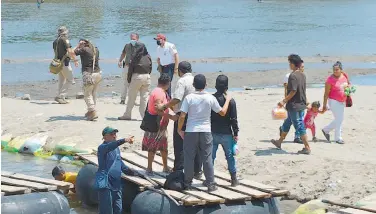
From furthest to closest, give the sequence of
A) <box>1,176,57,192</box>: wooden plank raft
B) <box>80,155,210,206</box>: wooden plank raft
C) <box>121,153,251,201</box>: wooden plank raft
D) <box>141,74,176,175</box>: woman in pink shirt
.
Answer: <box>141,74,176,175</box>: woman in pink shirt < <box>1,176,57,192</box>: wooden plank raft < <box>121,153,251,201</box>: wooden plank raft < <box>80,155,210,206</box>: wooden plank raft

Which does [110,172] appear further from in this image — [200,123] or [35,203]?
[200,123]

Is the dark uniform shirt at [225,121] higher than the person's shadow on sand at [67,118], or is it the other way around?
the dark uniform shirt at [225,121]

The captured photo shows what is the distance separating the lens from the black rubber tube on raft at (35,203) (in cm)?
1084

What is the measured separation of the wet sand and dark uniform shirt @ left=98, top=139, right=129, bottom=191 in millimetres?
10977

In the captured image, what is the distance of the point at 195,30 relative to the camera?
159 feet

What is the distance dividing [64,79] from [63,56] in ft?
2.53

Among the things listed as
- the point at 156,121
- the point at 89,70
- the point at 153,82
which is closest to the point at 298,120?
the point at 156,121

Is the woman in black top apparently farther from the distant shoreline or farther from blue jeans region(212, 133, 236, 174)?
the distant shoreline

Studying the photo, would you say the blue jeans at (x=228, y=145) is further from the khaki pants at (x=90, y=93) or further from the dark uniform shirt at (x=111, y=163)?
the khaki pants at (x=90, y=93)

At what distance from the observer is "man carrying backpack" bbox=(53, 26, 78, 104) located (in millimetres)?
18752

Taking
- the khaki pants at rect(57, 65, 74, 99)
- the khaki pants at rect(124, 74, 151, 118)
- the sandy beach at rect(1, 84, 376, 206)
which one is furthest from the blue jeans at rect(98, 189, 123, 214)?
the khaki pants at rect(57, 65, 74, 99)

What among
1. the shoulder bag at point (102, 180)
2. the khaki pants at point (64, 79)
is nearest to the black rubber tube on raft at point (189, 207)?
the shoulder bag at point (102, 180)

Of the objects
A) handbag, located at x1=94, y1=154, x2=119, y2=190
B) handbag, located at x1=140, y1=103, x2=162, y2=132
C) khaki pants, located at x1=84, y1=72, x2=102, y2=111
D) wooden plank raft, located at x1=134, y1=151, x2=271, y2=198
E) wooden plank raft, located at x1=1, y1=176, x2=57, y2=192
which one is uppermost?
handbag, located at x1=140, y1=103, x2=162, y2=132

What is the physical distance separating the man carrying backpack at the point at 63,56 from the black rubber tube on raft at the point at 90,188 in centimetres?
559
